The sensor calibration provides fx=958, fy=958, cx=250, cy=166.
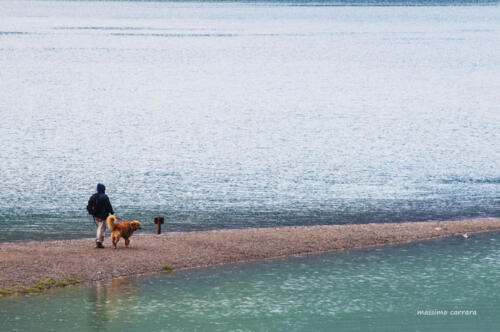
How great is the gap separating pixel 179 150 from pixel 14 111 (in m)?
26.2

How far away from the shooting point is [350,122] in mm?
80938

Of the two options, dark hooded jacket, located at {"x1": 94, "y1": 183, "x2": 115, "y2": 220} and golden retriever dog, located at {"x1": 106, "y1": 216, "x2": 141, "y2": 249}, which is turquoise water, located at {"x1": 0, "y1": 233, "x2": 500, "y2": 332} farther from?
dark hooded jacket, located at {"x1": 94, "y1": 183, "x2": 115, "y2": 220}

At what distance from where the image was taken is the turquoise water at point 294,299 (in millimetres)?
28125

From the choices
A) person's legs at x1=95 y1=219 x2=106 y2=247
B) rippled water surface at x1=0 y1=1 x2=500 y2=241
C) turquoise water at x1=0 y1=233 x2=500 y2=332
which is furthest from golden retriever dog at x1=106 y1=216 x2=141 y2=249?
rippled water surface at x1=0 y1=1 x2=500 y2=241

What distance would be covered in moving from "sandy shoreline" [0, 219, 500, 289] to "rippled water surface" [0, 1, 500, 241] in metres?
3.44

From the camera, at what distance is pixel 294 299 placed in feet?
100.0

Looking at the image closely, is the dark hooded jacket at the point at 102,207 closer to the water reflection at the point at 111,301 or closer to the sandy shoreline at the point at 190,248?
the sandy shoreline at the point at 190,248

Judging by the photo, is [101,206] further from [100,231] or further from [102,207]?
[100,231]

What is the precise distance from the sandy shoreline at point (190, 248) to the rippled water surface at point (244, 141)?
3.44m

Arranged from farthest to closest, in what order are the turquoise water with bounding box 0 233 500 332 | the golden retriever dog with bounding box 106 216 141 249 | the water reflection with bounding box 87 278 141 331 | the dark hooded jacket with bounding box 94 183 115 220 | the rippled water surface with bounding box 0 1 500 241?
the rippled water surface with bounding box 0 1 500 241 → the golden retriever dog with bounding box 106 216 141 249 → the dark hooded jacket with bounding box 94 183 115 220 → the water reflection with bounding box 87 278 141 331 → the turquoise water with bounding box 0 233 500 332

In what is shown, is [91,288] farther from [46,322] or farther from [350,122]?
[350,122]

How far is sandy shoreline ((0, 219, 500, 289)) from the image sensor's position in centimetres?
3088

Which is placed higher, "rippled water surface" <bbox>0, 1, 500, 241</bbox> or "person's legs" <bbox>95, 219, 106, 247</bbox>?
"rippled water surface" <bbox>0, 1, 500, 241</bbox>

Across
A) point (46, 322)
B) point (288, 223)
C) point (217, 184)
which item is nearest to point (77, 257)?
point (46, 322)
